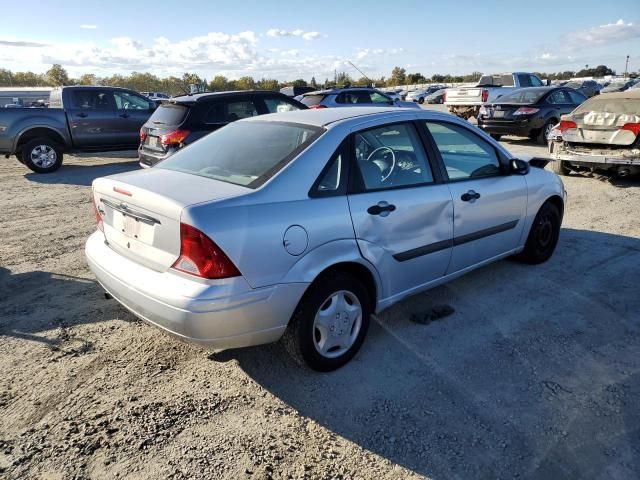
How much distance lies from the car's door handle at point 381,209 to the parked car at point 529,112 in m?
11.5

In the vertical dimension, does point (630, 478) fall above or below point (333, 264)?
below

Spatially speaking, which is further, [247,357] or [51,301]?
[51,301]

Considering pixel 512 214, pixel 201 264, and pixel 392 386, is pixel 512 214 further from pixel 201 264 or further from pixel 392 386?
pixel 201 264

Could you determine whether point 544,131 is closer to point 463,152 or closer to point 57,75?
point 463,152

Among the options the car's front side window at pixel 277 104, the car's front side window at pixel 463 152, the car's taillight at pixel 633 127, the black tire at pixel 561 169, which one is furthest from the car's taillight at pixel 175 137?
the car's taillight at pixel 633 127

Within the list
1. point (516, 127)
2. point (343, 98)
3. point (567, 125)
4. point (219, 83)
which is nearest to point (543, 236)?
point (567, 125)

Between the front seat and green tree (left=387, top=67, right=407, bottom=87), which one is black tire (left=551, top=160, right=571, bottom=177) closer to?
the front seat

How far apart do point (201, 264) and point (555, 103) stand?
13.8 metres

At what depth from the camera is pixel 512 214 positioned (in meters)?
4.31

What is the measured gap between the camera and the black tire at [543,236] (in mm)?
4730

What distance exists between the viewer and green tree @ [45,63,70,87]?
67625 mm

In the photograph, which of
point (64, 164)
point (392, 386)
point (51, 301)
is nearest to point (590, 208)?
point (392, 386)

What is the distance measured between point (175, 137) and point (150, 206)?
5562mm

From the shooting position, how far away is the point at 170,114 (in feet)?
27.2
